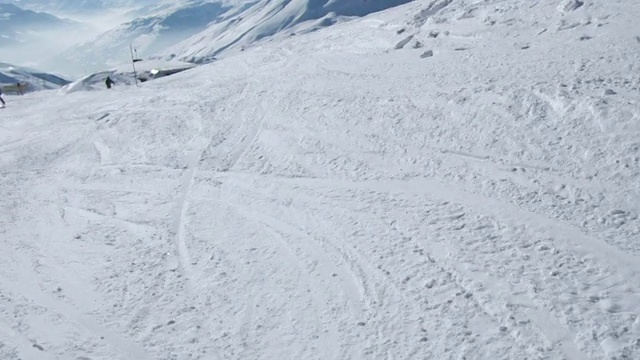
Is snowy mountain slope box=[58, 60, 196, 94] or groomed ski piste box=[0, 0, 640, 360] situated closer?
groomed ski piste box=[0, 0, 640, 360]

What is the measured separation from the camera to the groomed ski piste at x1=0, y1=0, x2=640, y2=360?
7.04 metres

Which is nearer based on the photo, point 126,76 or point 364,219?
point 364,219

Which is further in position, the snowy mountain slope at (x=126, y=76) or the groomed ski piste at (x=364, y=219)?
the snowy mountain slope at (x=126, y=76)

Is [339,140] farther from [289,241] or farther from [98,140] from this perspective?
[98,140]

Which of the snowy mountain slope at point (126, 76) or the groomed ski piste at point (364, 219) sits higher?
the snowy mountain slope at point (126, 76)

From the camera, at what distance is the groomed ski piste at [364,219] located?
704 centimetres

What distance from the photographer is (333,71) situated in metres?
21.4

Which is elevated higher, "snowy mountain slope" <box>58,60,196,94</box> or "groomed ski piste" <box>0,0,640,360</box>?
"snowy mountain slope" <box>58,60,196,94</box>

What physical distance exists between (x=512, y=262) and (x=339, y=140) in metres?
7.12

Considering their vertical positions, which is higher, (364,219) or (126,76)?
(126,76)

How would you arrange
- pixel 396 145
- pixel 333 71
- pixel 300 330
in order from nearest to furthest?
pixel 300 330, pixel 396 145, pixel 333 71

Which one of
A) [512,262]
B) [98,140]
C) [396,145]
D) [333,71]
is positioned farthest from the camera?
[333,71]

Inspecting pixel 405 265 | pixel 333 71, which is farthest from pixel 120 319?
pixel 333 71

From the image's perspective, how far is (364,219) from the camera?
9984 mm
